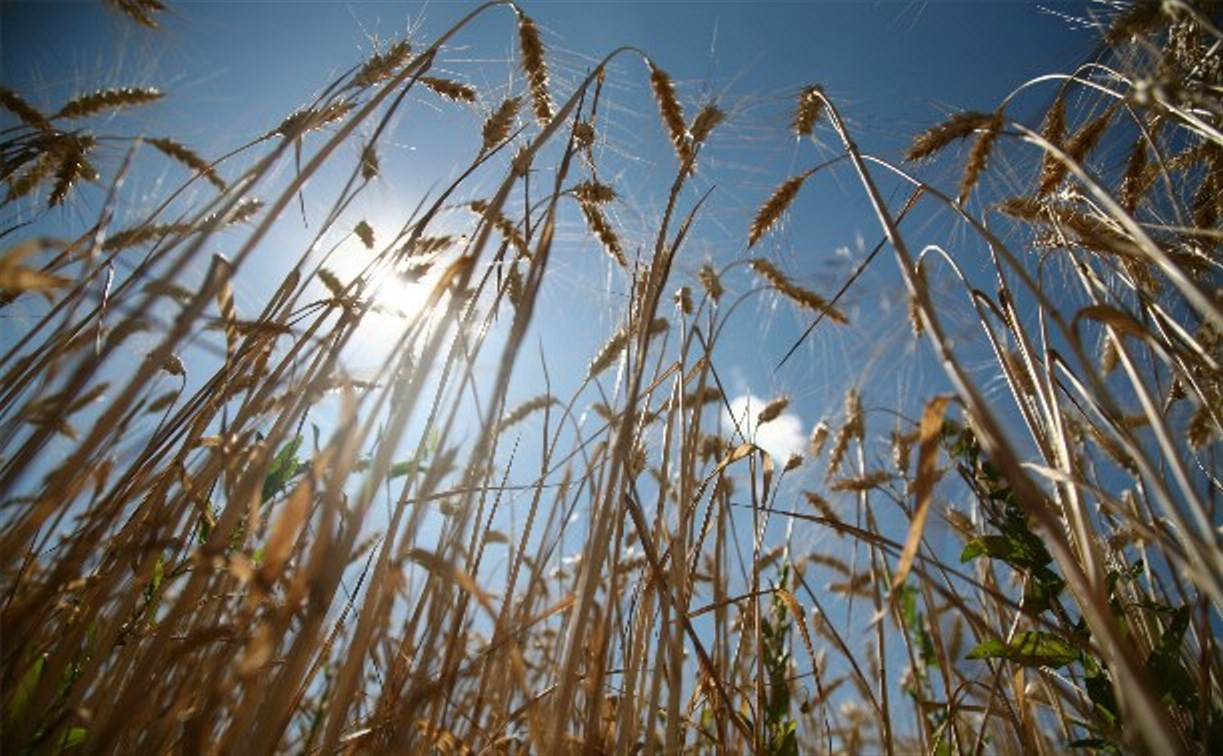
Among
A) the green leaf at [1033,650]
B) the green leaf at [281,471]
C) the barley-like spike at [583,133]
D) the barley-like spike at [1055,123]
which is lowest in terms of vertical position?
the green leaf at [1033,650]

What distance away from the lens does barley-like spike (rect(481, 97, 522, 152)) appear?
59.6 inches

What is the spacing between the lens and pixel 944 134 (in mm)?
1555

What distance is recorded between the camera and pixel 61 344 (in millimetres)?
1152

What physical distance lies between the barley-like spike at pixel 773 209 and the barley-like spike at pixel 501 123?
0.63 metres

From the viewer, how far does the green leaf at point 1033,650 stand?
0.97 meters

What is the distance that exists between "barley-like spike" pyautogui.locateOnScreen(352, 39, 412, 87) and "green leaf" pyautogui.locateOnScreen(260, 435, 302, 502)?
0.74m

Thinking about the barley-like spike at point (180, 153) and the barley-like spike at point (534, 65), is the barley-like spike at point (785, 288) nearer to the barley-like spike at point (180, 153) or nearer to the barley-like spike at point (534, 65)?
the barley-like spike at point (534, 65)

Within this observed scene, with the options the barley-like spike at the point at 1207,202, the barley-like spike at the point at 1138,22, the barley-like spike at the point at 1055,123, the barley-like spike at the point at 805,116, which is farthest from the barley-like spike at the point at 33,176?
the barley-like spike at the point at 1207,202

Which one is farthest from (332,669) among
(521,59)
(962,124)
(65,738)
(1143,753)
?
(962,124)

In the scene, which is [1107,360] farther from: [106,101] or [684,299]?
[106,101]

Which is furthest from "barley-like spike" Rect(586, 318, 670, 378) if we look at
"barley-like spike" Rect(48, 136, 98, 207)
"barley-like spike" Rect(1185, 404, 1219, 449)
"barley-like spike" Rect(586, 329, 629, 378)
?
"barley-like spike" Rect(1185, 404, 1219, 449)

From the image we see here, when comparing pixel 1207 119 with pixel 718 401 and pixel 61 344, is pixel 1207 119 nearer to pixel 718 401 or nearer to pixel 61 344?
pixel 718 401

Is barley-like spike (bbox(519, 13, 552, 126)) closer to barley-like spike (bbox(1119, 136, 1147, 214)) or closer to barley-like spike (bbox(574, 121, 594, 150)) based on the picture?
barley-like spike (bbox(574, 121, 594, 150))

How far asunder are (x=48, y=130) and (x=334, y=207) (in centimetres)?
87
